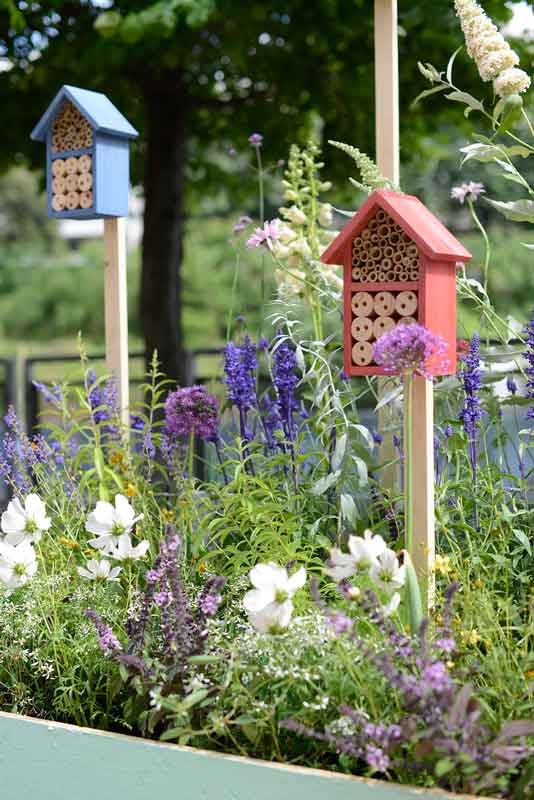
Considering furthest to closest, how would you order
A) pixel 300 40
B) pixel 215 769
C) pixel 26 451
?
pixel 300 40
pixel 26 451
pixel 215 769

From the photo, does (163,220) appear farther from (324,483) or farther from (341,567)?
(341,567)

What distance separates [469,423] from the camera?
269cm

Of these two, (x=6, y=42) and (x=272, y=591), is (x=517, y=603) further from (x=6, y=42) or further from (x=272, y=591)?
(x=6, y=42)

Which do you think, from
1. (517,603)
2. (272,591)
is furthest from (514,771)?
(517,603)

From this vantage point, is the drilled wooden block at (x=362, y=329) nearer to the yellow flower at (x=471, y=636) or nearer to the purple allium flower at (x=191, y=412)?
the purple allium flower at (x=191, y=412)

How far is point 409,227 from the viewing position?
7.91 feet

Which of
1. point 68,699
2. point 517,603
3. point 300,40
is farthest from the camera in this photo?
point 300,40

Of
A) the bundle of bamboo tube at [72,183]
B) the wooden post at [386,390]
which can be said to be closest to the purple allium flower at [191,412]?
the wooden post at [386,390]

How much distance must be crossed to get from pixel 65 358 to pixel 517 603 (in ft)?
14.2

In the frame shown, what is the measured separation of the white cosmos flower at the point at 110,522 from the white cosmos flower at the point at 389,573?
67cm

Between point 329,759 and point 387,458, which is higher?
point 387,458

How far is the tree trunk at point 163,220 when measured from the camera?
21.9ft

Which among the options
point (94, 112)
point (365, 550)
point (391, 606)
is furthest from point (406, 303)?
point (94, 112)

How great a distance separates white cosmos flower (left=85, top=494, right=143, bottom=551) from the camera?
2.56 metres
